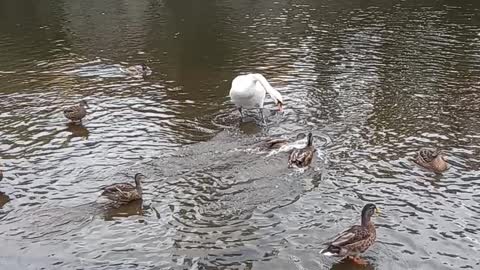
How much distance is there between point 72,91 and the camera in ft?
70.8

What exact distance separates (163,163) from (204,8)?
29464mm

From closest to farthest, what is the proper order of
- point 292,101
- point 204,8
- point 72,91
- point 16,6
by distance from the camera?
1. point 292,101
2. point 72,91
3. point 204,8
4. point 16,6

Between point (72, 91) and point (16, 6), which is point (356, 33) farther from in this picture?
point (16, 6)

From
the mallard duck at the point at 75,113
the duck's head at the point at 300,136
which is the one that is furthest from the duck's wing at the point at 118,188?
the mallard duck at the point at 75,113

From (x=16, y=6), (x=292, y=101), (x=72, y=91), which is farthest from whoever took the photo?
(x=16, y=6)

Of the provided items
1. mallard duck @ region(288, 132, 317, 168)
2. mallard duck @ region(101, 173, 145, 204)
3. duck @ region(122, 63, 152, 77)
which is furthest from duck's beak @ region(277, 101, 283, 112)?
duck @ region(122, 63, 152, 77)

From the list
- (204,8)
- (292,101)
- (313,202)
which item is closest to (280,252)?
(313,202)

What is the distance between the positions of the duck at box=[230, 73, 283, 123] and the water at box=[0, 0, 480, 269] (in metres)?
0.56

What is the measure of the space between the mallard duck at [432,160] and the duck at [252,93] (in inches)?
201

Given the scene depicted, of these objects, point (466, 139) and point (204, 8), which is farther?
point (204, 8)

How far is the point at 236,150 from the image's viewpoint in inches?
599

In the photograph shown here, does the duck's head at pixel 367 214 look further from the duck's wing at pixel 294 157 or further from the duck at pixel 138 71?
the duck at pixel 138 71

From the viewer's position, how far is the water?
10.8 metres

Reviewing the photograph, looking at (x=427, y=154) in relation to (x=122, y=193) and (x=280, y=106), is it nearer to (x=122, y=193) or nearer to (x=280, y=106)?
(x=280, y=106)
